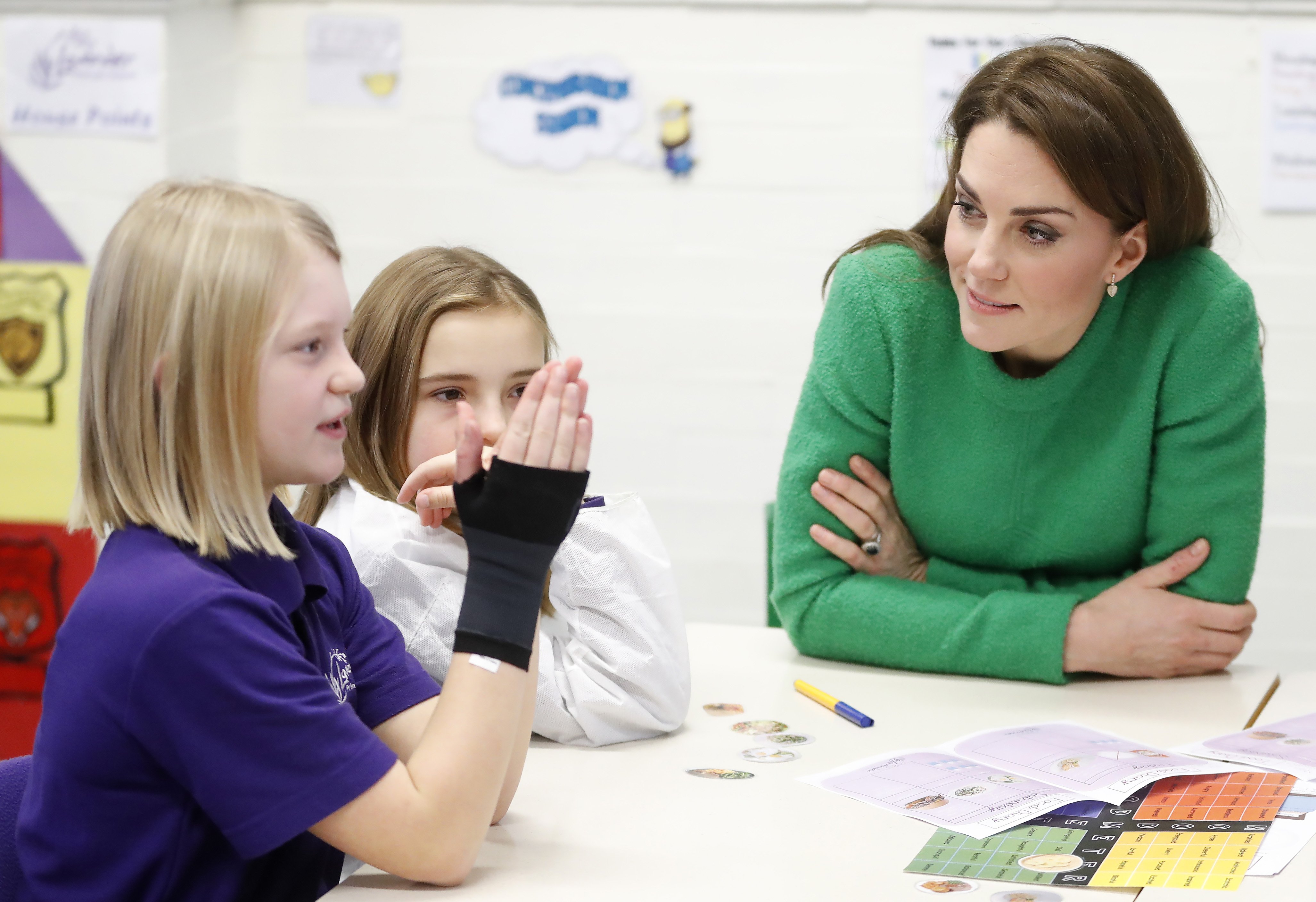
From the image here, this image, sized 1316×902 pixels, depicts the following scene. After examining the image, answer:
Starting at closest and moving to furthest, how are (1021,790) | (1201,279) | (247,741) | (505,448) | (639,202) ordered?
1. (247,741)
2. (505,448)
3. (1021,790)
4. (1201,279)
5. (639,202)

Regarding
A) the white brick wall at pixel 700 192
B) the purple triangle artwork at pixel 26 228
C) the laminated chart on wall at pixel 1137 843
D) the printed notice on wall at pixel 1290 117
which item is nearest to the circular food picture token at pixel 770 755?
the laminated chart on wall at pixel 1137 843

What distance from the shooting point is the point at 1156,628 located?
1.49m

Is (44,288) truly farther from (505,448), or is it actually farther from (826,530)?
(505,448)

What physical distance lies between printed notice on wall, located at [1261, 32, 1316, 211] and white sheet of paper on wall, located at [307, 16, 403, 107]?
1895mm

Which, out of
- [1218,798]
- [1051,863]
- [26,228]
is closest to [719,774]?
[1051,863]

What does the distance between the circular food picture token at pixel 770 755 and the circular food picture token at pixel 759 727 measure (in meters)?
0.05

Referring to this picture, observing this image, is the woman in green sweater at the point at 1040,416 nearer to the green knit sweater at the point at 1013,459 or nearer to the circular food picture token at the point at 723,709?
the green knit sweater at the point at 1013,459

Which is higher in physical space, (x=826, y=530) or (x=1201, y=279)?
(x=1201, y=279)

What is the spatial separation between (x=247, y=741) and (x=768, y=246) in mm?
2214

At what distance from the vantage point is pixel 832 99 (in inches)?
112

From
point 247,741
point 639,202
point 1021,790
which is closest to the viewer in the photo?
point 247,741

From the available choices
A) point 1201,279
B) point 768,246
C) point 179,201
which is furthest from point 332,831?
point 768,246

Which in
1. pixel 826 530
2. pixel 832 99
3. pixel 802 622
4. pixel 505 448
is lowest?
pixel 802 622

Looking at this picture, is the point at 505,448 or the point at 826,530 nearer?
the point at 505,448
